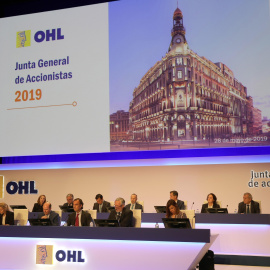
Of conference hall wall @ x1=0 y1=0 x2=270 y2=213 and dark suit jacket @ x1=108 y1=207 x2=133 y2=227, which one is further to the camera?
conference hall wall @ x1=0 y1=0 x2=270 y2=213

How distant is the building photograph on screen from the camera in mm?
8555

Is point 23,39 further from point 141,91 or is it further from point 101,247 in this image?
point 101,247

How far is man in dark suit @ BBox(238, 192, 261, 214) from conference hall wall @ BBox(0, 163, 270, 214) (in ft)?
4.19

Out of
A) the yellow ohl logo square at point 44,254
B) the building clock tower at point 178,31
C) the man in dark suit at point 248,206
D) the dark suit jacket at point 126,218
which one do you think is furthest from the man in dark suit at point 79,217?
the building clock tower at point 178,31

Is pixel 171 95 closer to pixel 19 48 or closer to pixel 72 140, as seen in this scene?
pixel 72 140

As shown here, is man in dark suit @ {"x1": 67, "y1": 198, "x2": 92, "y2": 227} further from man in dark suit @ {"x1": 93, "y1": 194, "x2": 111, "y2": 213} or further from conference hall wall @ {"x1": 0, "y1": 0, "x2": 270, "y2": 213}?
conference hall wall @ {"x1": 0, "y1": 0, "x2": 270, "y2": 213}

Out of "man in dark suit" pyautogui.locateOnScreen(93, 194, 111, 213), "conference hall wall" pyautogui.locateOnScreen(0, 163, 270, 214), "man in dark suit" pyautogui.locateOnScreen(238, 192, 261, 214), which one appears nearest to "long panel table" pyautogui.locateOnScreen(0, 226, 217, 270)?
"man in dark suit" pyautogui.locateOnScreen(238, 192, 261, 214)

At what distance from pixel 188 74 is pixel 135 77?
1053 millimetres

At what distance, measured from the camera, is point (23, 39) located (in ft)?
33.1

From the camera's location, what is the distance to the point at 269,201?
30.6 ft

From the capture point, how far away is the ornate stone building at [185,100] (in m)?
8.70

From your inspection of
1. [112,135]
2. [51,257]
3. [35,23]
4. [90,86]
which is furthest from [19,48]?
[51,257]

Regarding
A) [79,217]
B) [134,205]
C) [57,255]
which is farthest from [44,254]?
[134,205]

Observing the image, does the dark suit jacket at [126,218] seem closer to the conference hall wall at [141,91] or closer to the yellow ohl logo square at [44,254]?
the yellow ohl logo square at [44,254]
